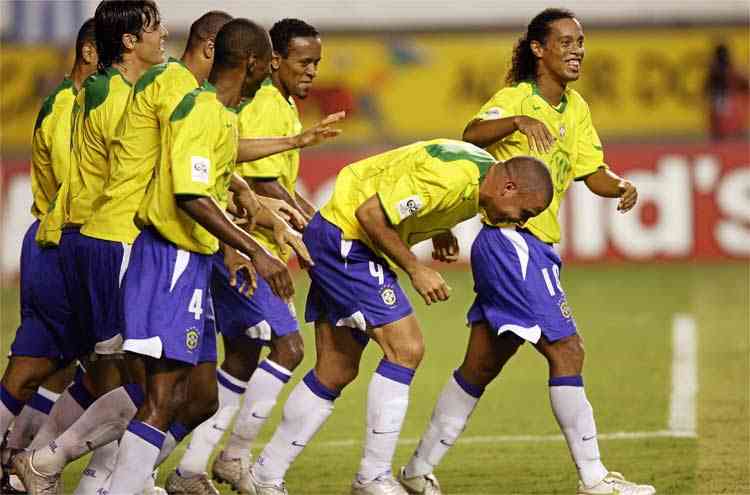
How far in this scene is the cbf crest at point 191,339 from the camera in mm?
6359

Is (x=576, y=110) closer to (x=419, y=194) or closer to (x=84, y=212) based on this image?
(x=419, y=194)

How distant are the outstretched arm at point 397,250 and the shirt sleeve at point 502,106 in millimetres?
905

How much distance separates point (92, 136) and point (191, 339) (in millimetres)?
1156

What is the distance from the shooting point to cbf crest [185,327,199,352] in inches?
250

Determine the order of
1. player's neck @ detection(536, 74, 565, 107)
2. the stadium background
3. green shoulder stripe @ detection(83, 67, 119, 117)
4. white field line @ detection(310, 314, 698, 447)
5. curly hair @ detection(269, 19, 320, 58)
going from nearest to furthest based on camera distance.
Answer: green shoulder stripe @ detection(83, 67, 119, 117) → player's neck @ detection(536, 74, 565, 107) → curly hair @ detection(269, 19, 320, 58) → the stadium background → white field line @ detection(310, 314, 698, 447)

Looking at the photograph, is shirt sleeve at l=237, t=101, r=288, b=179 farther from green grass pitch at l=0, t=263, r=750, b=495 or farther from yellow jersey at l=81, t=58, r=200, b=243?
green grass pitch at l=0, t=263, r=750, b=495

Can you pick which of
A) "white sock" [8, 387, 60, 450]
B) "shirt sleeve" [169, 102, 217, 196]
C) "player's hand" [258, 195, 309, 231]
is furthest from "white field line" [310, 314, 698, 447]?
"shirt sleeve" [169, 102, 217, 196]

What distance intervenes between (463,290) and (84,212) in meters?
10.3

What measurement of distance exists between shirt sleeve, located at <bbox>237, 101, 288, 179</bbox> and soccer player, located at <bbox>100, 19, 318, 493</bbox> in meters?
1.47

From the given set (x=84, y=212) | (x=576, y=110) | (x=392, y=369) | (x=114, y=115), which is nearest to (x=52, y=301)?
(x=84, y=212)

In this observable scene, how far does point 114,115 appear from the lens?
682cm

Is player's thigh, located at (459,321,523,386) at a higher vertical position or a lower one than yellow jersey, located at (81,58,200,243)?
lower

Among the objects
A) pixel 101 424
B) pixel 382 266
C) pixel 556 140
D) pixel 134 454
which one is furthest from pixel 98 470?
pixel 556 140

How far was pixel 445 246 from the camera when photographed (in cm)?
765
